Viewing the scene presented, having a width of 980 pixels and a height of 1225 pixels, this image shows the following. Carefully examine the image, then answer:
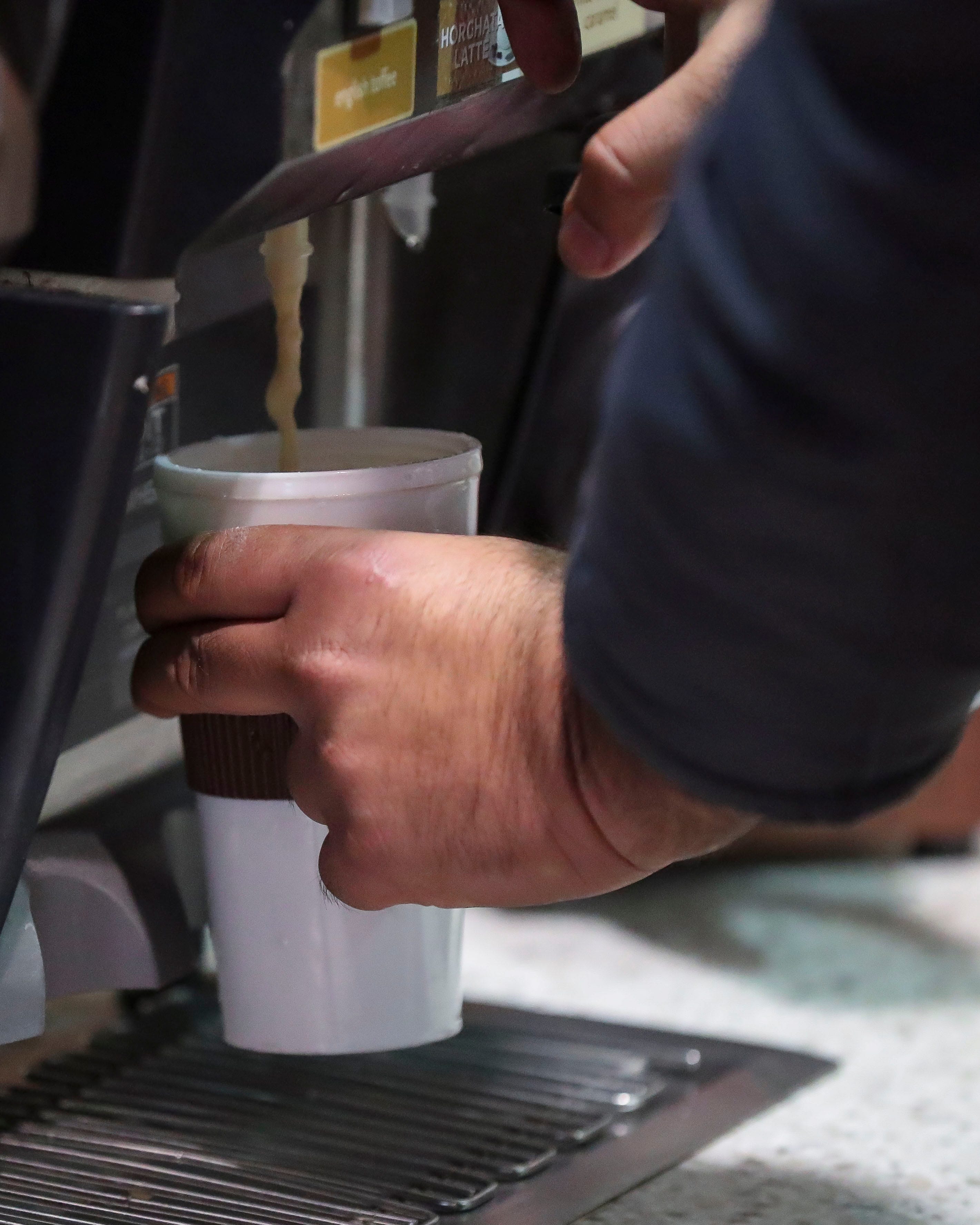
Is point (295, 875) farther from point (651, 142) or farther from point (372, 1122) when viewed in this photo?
point (651, 142)

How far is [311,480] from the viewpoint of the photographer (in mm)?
492

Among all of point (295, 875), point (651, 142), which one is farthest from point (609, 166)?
point (295, 875)

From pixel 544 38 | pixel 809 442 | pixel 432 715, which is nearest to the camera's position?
pixel 809 442

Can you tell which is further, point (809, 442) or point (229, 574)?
point (229, 574)

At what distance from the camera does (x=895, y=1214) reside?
573mm

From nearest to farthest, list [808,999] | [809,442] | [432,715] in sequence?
[809,442] → [432,715] → [808,999]

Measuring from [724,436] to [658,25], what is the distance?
37 centimetres

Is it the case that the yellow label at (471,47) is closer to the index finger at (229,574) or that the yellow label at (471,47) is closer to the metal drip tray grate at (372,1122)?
the index finger at (229,574)

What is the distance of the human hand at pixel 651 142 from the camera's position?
467mm

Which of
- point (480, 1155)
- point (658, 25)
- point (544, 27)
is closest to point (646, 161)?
point (544, 27)

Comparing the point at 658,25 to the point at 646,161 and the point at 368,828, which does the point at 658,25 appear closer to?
the point at 646,161

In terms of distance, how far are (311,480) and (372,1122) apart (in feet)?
0.89

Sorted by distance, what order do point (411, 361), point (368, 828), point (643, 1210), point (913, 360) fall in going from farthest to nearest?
point (411, 361) < point (643, 1210) < point (368, 828) < point (913, 360)

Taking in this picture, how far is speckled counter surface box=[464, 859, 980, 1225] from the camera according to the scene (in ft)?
1.94
